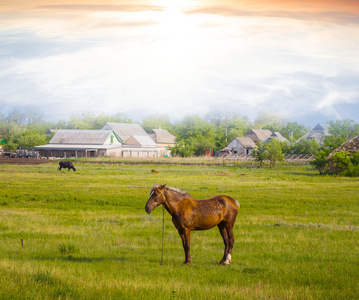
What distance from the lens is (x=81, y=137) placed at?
415 ft

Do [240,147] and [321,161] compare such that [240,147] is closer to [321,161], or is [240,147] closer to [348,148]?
[321,161]

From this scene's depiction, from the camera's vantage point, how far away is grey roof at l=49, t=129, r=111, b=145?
4879 inches

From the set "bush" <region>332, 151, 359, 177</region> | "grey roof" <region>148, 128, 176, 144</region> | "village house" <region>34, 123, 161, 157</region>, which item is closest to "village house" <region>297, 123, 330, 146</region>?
"grey roof" <region>148, 128, 176, 144</region>

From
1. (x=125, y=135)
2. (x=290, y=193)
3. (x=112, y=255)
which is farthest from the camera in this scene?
(x=125, y=135)

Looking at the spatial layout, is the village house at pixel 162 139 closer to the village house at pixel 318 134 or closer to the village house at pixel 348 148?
the village house at pixel 318 134

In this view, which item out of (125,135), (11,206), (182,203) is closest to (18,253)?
(182,203)

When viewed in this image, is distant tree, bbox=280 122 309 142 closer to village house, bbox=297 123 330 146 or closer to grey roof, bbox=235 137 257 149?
village house, bbox=297 123 330 146

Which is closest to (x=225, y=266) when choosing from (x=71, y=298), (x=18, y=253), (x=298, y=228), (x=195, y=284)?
(x=195, y=284)

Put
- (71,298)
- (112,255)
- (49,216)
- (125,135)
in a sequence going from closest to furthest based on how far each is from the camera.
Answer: (71,298), (112,255), (49,216), (125,135)

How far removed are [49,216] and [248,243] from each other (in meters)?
12.4

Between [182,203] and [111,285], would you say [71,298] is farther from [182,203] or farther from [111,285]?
[182,203]

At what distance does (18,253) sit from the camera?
14.0 metres

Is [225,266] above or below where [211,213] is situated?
below

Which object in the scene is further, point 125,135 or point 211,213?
point 125,135
